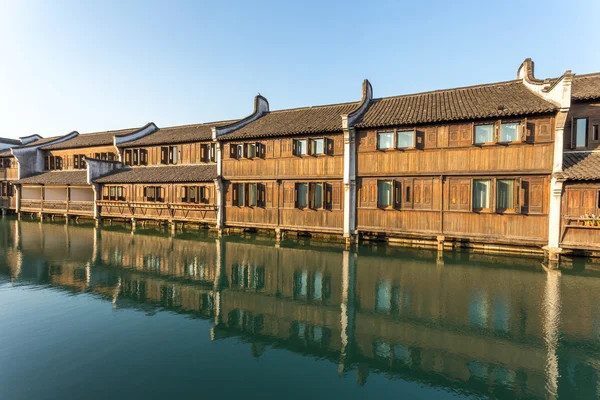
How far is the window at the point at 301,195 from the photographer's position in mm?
21941

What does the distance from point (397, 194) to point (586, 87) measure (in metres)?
11.3

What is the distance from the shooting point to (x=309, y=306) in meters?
10.4

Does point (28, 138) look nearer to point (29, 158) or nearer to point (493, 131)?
point (29, 158)

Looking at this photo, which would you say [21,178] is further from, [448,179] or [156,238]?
[448,179]

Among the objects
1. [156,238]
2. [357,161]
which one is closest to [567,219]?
[357,161]

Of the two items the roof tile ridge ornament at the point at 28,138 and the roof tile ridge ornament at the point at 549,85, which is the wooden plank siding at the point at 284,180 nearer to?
the roof tile ridge ornament at the point at 549,85

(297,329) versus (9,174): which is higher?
(9,174)

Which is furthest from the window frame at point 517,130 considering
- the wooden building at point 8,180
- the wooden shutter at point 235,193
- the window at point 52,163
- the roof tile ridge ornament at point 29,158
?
the wooden building at point 8,180

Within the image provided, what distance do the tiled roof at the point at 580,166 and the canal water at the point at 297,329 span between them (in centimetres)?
414

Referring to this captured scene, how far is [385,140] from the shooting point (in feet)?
64.7

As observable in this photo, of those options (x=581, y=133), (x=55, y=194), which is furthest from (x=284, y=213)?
(x=55, y=194)

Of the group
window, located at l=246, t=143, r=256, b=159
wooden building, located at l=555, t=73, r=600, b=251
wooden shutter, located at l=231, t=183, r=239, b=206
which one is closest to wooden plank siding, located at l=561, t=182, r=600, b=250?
wooden building, located at l=555, t=73, r=600, b=251

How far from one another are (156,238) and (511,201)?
22.4m

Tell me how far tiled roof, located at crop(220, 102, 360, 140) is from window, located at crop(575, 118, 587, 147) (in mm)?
12387
